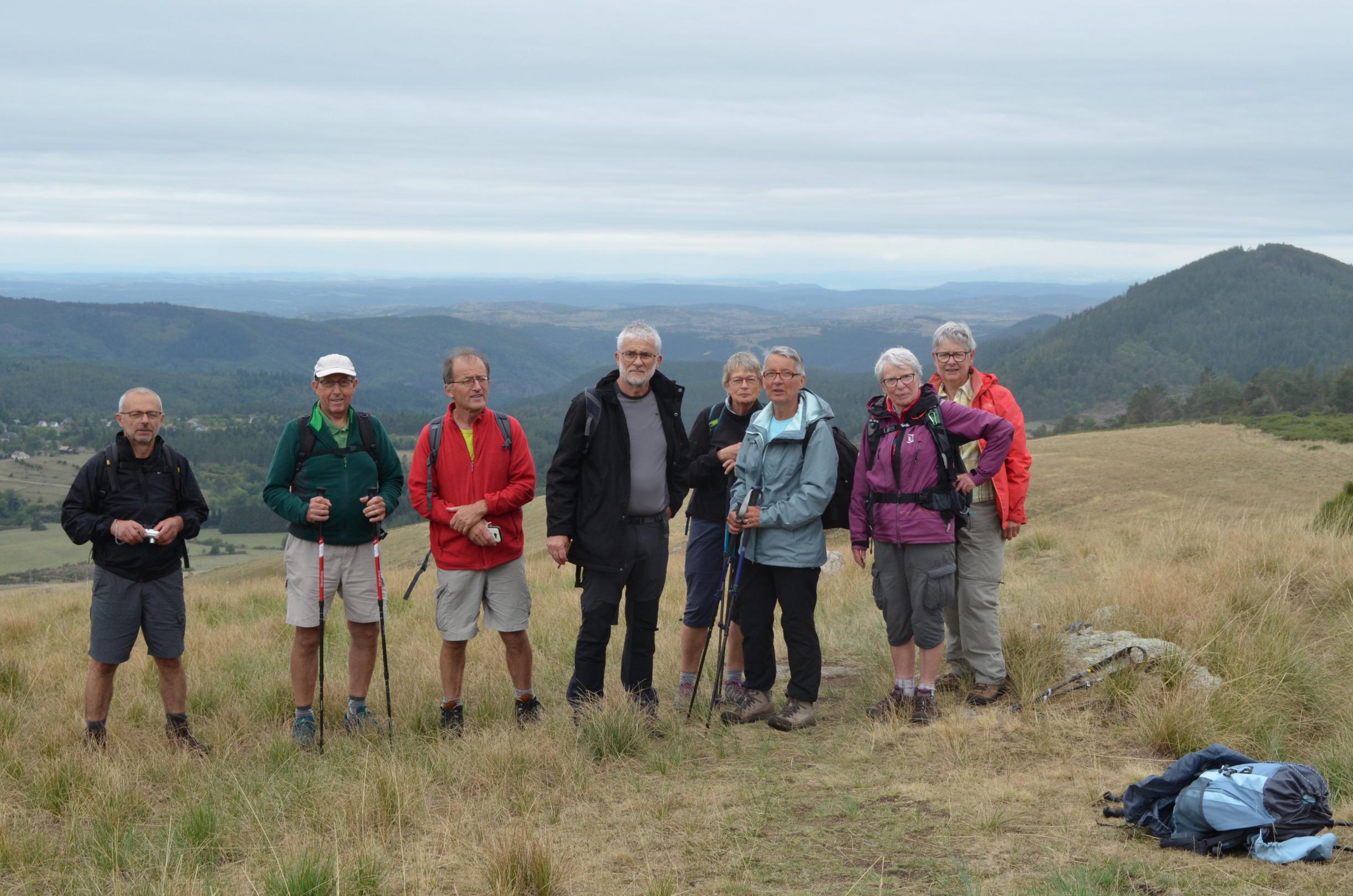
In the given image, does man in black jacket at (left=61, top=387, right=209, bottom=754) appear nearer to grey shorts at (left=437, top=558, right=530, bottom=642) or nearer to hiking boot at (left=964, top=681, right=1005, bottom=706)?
grey shorts at (left=437, top=558, right=530, bottom=642)

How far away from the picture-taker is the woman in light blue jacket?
5617mm

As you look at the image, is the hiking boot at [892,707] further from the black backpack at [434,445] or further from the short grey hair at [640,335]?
the black backpack at [434,445]

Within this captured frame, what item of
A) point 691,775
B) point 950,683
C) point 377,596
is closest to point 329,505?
point 377,596

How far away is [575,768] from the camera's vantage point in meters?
5.04

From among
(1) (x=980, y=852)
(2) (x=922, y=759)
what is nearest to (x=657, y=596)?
(2) (x=922, y=759)

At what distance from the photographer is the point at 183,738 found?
5.86 meters

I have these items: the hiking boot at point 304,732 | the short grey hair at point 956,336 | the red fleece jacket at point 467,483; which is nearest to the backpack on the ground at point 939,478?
the short grey hair at point 956,336

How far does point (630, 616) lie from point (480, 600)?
864 millimetres

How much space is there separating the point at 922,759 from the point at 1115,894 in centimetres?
168

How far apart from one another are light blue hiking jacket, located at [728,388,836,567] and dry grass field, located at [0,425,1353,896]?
1032 mm

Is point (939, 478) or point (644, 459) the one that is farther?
point (644, 459)

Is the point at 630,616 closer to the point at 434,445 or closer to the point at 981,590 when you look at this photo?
the point at 434,445

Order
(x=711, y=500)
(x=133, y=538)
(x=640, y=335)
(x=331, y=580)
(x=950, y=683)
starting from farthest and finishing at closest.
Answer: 1. (x=950, y=683)
2. (x=711, y=500)
3. (x=331, y=580)
4. (x=640, y=335)
5. (x=133, y=538)

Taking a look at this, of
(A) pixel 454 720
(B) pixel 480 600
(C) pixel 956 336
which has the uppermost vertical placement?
(C) pixel 956 336
